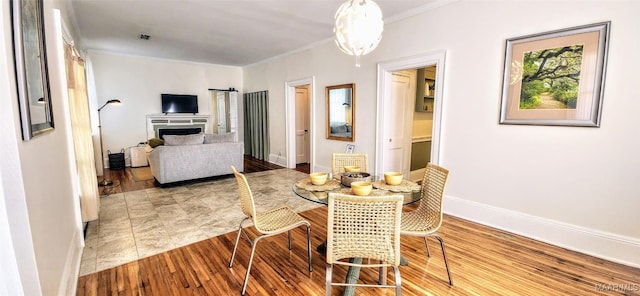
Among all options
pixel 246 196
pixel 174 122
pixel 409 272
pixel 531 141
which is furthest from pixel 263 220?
pixel 174 122

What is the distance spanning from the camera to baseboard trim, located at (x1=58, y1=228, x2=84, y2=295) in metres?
1.77

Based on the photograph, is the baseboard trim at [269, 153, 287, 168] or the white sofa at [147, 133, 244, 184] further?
the baseboard trim at [269, 153, 287, 168]

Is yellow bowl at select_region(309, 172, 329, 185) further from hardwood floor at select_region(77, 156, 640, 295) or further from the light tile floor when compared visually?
the light tile floor

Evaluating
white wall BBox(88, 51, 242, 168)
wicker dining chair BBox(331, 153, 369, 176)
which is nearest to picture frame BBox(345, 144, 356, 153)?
wicker dining chair BBox(331, 153, 369, 176)

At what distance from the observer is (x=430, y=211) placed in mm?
2199

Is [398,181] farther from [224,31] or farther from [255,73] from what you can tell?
[255,73]

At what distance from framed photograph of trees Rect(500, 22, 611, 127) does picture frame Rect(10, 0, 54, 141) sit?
363 centimetres

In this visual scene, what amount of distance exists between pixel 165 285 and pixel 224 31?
149 inches

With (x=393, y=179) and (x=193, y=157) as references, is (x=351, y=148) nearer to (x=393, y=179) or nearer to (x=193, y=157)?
(x=393, y=179)

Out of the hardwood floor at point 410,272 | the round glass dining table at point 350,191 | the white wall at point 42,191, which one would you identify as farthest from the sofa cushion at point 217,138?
the round glass dining table at point 350,191

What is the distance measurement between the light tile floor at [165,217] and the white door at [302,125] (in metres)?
1.94

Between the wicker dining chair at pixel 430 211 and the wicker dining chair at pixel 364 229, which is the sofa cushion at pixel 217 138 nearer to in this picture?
the wicker dining chair at pixel 430 211

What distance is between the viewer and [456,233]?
113 inches

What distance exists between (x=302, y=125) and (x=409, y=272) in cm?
509
